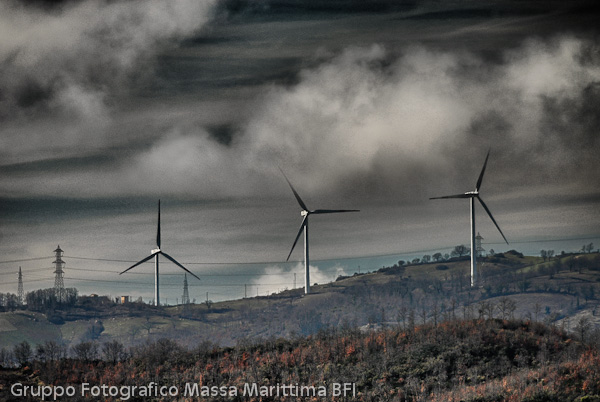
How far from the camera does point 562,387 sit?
118 metres

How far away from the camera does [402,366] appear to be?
13588 cm

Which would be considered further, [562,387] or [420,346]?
[420,346]

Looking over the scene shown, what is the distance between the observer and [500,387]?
119188 millimetres

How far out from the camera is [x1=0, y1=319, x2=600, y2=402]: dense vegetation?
122000 mm

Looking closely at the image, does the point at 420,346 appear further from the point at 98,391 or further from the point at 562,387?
the point at 98,391

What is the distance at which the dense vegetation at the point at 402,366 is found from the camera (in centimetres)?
12200

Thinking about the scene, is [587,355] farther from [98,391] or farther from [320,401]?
[98,391]

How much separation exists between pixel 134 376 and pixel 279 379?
2690 centimetres

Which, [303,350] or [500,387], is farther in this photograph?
→ [303,350]

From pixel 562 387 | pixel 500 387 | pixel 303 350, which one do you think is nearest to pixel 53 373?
pixel 303 350

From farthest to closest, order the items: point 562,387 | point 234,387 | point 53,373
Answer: point 53,373 < point 234,387 < point 562,387

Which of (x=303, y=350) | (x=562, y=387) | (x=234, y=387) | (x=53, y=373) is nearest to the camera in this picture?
(x=562, y=387)

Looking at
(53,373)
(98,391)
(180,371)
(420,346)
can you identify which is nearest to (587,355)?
(420,346)

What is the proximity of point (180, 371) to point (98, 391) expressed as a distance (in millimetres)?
16256
